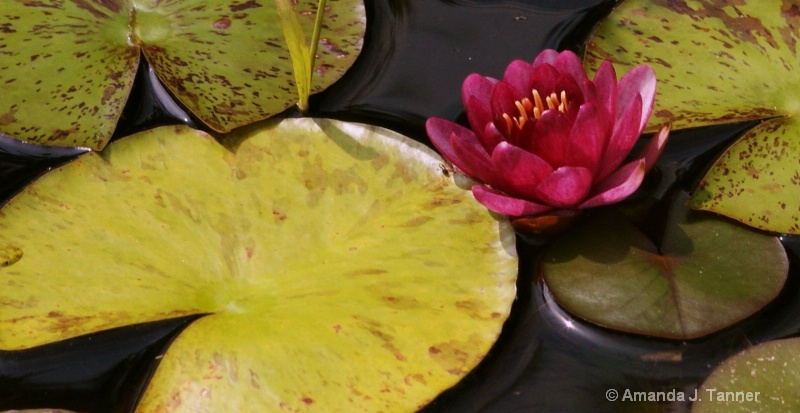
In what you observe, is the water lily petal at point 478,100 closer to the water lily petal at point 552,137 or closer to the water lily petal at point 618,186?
the water lily petal at point 552,137

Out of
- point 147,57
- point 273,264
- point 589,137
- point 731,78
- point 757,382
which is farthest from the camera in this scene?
point 147,57

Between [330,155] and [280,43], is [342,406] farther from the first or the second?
[280,43]

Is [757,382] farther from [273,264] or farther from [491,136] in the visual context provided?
[273,264]

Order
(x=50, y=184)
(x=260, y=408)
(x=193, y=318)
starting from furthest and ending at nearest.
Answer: (x=50, y=184), (x=193, y=318), (x=260, y=408)

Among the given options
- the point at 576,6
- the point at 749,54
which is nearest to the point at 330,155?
the point at 576,6

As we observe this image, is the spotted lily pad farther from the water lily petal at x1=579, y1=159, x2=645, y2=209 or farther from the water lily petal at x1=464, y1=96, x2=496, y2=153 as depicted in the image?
the water lily petal at x1=464, y1=96, x2=496, y2=153

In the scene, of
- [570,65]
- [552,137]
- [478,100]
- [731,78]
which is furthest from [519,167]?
[731,78]

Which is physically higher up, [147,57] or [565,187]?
[147,57]
